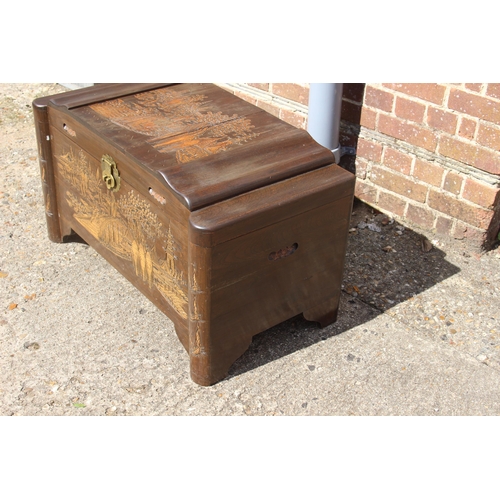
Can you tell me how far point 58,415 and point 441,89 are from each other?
209 cm

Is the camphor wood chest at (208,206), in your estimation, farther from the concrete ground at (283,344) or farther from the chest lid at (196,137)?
the concrete ground at (283,344)

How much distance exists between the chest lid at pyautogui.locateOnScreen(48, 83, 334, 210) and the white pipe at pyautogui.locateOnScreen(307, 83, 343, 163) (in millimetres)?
528

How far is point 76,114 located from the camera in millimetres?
2984

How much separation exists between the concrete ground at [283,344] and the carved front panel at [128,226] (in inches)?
8.8

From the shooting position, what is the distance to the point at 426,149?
3449 mm

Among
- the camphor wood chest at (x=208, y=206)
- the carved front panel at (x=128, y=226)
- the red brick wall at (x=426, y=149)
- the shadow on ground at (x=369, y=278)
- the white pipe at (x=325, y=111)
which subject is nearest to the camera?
the camphor wood chest at (x=208, y=206)

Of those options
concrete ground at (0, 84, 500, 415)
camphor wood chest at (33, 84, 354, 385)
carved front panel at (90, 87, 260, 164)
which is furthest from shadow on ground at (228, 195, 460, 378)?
carved front panel at (90, 87, 260, 164)

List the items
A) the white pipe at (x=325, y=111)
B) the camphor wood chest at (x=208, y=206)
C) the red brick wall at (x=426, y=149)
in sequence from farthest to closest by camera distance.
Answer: the white pipe at (x=325, y=111), the red brick wall at (x=426, y=149), the camphor wood chest at (x=208, y=206)

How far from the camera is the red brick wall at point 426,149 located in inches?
127

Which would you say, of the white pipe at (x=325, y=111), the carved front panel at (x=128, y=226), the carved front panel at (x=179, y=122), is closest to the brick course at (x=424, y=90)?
the white pipe at (x=325, y=111)

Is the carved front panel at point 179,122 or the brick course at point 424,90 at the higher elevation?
the brick course at point 424,90

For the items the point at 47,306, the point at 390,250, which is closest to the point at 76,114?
the point at 47,306

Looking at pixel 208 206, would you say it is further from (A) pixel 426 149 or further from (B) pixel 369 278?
(A) pixel 426 149

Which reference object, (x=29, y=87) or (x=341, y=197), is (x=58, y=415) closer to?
(x=341, y=197)
